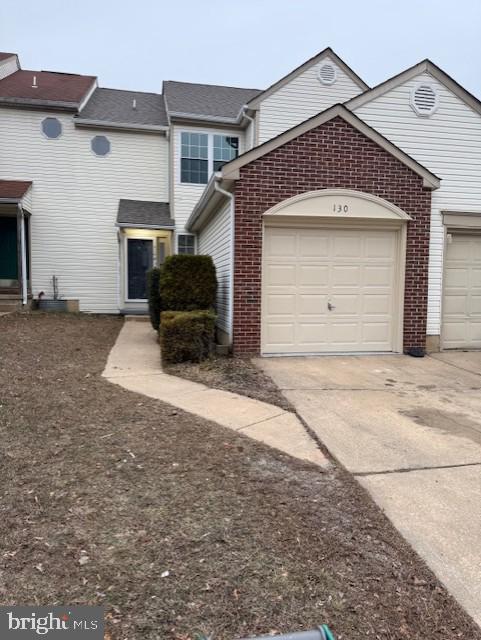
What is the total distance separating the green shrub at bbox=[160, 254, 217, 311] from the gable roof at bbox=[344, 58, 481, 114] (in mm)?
4483

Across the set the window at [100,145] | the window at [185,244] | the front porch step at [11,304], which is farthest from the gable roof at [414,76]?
the front porch step at [11,304]

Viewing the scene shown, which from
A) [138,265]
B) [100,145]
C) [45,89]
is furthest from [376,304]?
[45,89]

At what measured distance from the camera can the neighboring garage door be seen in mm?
9023

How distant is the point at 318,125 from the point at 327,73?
616 centimetres

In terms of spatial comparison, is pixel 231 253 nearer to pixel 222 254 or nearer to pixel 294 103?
pixel 222 254

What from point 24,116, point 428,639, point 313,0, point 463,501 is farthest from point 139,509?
point 313,0

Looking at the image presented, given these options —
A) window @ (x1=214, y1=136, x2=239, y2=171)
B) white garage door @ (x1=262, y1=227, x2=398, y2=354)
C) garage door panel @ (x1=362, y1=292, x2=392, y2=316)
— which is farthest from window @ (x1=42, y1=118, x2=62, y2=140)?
garage door panel @ (x1=362, y1=292, x2=392, y2=316)

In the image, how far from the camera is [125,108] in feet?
52.6

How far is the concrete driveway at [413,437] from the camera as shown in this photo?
2641mm

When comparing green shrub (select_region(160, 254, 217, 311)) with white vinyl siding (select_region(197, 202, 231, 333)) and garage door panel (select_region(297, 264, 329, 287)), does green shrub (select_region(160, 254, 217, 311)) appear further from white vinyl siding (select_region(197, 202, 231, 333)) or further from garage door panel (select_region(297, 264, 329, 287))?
garage door panel (select_region(297, 264, 329, 287))

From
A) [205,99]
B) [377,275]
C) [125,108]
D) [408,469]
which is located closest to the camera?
[408,469]

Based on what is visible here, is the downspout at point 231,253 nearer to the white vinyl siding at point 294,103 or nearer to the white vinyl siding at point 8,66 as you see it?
the white vinyl siding at point 294,103

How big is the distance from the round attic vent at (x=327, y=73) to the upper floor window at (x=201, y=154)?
329 cm

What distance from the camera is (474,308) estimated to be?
30.1 ft
